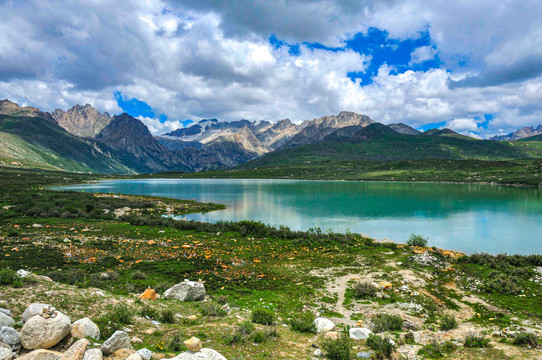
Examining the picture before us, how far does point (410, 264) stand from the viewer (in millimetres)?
24250

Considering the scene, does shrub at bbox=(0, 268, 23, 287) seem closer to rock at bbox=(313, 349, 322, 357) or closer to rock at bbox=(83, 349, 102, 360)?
rock at bbox=(83, 349, 102, 360)

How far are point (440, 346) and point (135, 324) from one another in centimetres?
1172

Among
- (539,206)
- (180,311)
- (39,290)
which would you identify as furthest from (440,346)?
(539,206)

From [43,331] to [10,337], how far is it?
793mm

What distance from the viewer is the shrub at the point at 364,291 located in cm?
1811

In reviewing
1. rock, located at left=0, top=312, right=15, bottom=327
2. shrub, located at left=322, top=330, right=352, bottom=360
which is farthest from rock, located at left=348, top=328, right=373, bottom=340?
rock, located at left=0, top=312, right=15, bottom=327

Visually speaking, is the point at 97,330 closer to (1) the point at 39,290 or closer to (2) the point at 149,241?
(1) the point at 39,290

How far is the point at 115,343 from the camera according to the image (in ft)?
28.2

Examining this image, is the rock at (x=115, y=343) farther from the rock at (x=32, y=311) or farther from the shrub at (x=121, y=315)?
the rock at (x=32, y=311)

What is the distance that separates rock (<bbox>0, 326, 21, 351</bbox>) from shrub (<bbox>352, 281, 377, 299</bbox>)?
635 inches

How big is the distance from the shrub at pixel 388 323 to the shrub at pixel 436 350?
2395 millimetres

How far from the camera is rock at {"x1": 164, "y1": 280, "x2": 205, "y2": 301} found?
15.6m

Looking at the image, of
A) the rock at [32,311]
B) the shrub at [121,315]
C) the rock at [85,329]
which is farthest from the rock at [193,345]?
the rock at [32,311]

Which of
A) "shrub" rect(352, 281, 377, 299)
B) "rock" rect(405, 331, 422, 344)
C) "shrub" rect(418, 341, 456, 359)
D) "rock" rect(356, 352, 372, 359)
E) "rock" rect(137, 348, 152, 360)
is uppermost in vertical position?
"rock" rect(137, 348, 152, 360)
